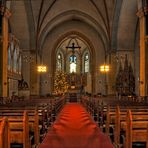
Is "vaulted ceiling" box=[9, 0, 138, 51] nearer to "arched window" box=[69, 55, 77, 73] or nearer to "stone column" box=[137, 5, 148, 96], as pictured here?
"stone column" box=[137, 5, 148, 96]

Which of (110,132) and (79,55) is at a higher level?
(79,55)

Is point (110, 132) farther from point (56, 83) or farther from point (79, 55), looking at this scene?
point (79, 55)

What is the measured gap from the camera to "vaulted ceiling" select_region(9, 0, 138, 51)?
25594mm

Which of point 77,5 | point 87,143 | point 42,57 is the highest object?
point 77,5

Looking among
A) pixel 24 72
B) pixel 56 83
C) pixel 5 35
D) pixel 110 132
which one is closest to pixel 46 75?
pixel 56 83

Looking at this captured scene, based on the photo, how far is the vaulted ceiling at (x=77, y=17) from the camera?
84.0ft

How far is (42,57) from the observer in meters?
36.1

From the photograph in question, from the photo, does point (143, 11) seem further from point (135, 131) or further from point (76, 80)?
point (76, 80)

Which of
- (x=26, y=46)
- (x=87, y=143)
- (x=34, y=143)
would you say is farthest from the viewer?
(x=26, y=46)

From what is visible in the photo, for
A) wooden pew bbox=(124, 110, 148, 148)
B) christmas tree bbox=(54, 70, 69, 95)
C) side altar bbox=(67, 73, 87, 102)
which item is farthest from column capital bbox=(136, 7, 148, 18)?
side altar bbox=(67, 73, 87, 102)

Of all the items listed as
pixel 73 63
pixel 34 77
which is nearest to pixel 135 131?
pixel 34 77

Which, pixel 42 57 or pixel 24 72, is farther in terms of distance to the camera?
pixel 42 57

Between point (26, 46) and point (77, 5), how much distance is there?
23.0ft

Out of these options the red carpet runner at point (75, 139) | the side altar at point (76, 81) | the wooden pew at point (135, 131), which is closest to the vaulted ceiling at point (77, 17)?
the side altar at point (76, 81)
